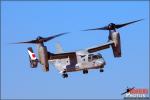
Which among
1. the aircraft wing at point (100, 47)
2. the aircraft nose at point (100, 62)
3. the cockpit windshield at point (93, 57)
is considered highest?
the aircraft wing at point (100, 47)

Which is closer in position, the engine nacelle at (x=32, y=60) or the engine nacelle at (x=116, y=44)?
the engine nacelle at (x=116, y=44)

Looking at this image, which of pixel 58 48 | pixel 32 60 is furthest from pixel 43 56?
pixel 58 48

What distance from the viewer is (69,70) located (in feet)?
286

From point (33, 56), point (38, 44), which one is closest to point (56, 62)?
point (33, 56)

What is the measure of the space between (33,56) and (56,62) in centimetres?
632

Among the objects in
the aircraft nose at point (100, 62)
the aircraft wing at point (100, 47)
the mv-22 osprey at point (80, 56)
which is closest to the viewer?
the mv-22 osprey at point (80, 56)

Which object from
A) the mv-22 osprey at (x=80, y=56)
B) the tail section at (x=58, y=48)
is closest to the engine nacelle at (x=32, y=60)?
the mv-22 osprey at (x=80, y=56)

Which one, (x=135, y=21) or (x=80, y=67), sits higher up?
(x=135, y=21)

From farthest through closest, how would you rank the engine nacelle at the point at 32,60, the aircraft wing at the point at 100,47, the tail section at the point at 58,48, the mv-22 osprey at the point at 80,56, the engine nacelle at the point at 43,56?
the tail section at the point at 58,48, the engine nacelle at the point at 32,60, the aircraft wing at the point at 100,47, the mv-22 osprey at the point at 80,56, the engine nacelle at the point at 43,56

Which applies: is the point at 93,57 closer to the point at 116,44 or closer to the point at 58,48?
the point at 116,44

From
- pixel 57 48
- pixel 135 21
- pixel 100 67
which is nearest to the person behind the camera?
pixel 135 21

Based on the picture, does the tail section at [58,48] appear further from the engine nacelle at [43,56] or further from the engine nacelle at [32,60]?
the engine nacelle at [43,56]

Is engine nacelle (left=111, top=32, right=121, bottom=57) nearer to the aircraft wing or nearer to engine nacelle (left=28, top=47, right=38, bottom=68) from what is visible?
the aircraft wing

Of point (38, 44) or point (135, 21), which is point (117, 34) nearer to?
point (135, 21)
